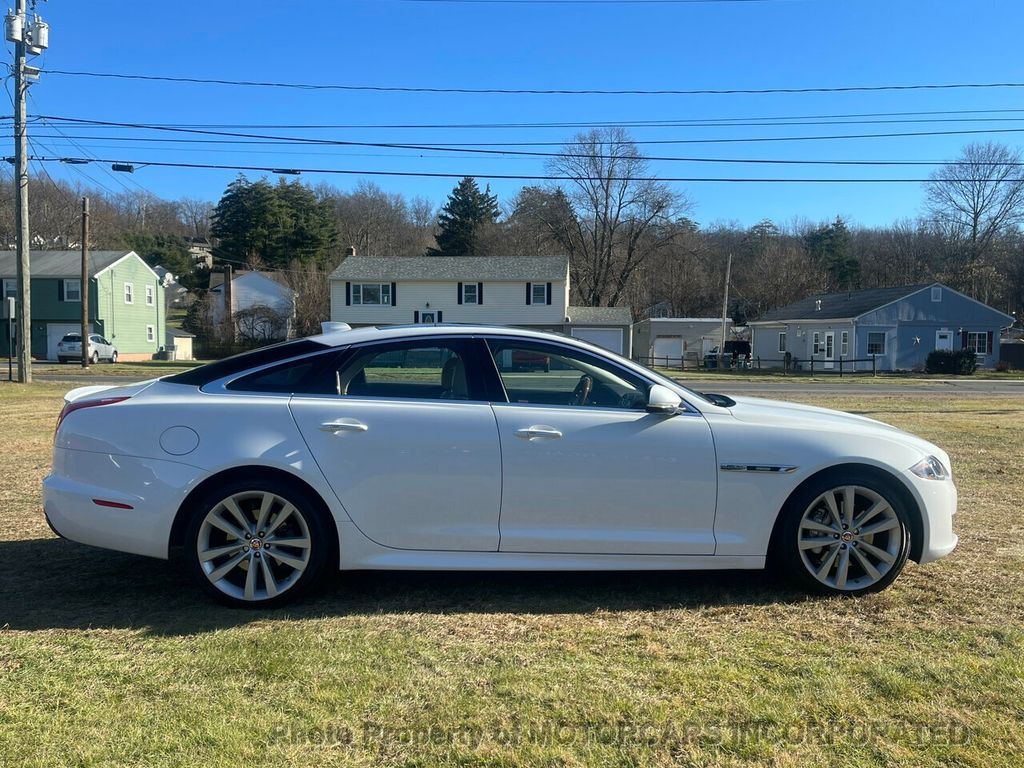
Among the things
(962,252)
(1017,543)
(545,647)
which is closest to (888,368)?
(962,252)

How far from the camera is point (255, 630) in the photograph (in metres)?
3.63

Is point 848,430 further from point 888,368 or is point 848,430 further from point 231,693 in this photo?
point 888,368

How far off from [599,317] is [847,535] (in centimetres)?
4442

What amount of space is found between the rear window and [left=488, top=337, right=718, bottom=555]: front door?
3.90ft

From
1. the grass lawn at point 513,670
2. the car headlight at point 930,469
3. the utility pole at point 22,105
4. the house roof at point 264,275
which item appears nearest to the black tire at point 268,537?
the grass lawn at point 513,670

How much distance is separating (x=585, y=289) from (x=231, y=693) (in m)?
60.2

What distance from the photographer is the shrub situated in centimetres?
3997

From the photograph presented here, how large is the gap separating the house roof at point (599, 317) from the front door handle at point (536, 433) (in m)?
43.2

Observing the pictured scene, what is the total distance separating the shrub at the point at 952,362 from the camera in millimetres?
39969

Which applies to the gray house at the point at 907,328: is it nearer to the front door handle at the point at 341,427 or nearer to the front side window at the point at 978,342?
the front side window at the point at 978,342

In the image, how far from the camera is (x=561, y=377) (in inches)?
169

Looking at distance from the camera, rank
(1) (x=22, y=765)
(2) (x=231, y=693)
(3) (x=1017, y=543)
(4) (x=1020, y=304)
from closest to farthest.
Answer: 1. (1) (x=22, y=765)
2. (2) (x=231, y=693)
3. (3) (x=1017, y=543)
4. (4) (x=1020, y=304)

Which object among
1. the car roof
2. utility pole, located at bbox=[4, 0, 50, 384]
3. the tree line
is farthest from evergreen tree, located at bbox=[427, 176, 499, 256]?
the car roof

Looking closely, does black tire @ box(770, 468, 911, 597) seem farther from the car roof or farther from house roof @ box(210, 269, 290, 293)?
house roof @ box(210, 269, 290, 293)
